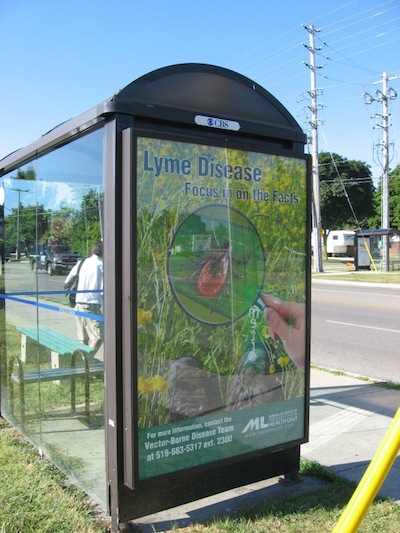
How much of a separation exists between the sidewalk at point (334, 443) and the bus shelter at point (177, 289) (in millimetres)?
140

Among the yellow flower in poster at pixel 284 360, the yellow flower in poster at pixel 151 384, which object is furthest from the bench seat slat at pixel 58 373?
the yellow flower in poster at pixel 284 360

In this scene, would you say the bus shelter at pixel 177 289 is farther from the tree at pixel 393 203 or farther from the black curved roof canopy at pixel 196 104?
the tree at pixel 393 203

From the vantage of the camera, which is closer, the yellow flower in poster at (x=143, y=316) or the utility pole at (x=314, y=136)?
the yellow flower in poster at (x=143, y=316)

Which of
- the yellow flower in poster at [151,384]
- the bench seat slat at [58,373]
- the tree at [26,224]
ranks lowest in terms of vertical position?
the bench seat slat at [58,373]

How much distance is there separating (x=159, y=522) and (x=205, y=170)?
217cm

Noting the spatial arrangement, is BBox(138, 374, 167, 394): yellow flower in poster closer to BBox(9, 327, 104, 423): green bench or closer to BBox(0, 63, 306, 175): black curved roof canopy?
BBox(9, 327, 104, 423): green bench

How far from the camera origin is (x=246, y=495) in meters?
3.67

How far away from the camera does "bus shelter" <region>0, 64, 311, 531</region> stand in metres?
3.01

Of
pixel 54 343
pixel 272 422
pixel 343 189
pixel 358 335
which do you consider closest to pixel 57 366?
pixel 54 343

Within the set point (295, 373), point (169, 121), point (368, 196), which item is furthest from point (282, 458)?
point (368, 196)

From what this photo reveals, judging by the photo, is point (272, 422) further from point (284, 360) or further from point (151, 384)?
point (151, 384)

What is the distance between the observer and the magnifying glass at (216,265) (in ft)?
10.5

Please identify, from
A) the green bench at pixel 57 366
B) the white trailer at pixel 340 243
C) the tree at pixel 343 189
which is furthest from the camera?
the white trailer at pixel 340 243

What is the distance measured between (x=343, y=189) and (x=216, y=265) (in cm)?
4837
